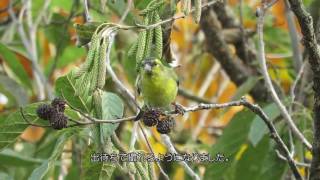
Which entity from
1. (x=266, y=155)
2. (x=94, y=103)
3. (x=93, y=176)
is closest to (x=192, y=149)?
(x=266, y=155)

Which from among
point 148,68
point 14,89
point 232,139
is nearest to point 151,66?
point 148,68

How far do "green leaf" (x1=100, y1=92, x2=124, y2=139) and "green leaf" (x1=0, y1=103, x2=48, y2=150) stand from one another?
20cm

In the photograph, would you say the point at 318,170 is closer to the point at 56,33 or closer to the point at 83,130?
the point at 83,130

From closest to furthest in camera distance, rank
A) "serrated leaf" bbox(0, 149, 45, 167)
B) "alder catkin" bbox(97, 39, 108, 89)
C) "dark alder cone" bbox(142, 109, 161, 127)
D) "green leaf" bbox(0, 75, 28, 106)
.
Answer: "alder catkin" bbox(97, 39, 108, 89) < "dark alder cone" bbox(142, 109, 161, 127) < "serrated leaf" bbox(0, 149, 45, 167) < "green leaf" bbox(0, 75, 28, 106)

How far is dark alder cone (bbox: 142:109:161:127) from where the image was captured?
162 cm

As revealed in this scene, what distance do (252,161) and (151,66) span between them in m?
1.19

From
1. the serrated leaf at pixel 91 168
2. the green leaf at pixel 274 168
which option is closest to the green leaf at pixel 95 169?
the serrated leaf at pixel 91 168

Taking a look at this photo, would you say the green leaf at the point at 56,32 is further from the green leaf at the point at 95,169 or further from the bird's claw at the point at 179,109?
the bird's claw at the point at 179,109

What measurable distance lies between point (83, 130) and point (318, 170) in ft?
A: 2.41

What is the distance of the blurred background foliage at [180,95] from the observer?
258 cm

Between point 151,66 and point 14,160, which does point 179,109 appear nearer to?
point 151,66

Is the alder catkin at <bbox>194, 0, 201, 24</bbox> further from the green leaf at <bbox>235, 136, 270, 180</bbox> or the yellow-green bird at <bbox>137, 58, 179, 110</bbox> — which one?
the green leaf at <bbox>235, 136, 270, 180</bbox>

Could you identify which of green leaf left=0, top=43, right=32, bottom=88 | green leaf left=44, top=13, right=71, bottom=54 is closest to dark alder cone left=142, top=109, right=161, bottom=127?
green leaf left=0, top=43, right=32, bottom=88

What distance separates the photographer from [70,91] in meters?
1.92
